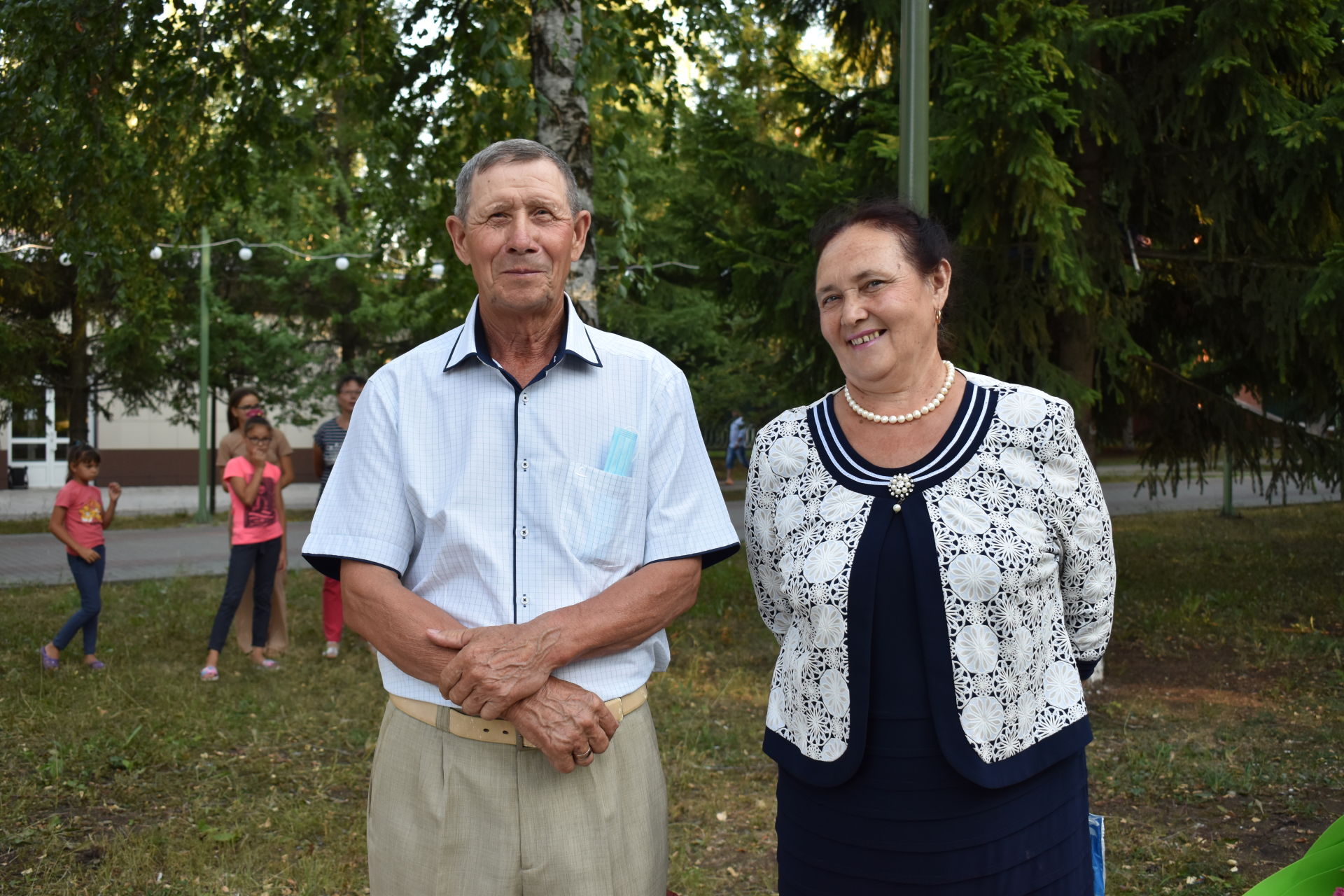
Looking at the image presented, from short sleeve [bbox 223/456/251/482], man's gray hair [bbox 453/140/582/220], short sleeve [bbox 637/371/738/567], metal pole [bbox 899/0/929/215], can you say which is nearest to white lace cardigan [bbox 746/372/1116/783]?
short sleeve [bbox 637/371/738/567]

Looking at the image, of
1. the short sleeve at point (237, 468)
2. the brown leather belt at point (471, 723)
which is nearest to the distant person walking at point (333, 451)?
the short sleeve at point (237, 468)

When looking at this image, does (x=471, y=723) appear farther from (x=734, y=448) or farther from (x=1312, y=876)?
(x=734, y=448)

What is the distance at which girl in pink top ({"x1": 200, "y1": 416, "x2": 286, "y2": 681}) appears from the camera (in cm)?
802

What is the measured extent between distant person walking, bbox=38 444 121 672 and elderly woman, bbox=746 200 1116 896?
6.76m

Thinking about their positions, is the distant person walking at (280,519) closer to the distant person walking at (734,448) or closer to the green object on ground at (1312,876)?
the green object on ground at (1312,876)

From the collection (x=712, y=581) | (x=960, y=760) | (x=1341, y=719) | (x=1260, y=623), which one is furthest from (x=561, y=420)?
(x=712, y=581)

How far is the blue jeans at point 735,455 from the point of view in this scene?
27.2 metres

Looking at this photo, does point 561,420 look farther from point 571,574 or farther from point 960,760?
point 960,760

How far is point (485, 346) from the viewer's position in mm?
2383

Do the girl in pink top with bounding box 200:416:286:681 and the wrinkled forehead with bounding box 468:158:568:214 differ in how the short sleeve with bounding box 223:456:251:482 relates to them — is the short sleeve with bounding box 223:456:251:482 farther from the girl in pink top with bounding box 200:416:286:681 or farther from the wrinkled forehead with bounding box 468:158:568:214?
the wrinkled forehead with bounding box 468:158:568:214

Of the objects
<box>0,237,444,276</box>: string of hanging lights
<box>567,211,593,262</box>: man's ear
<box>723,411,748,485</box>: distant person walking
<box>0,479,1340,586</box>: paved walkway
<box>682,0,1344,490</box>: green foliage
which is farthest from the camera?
<box>723,411,748,485</box>: distant person walking

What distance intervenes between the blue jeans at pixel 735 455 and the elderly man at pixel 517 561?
24.2 meters

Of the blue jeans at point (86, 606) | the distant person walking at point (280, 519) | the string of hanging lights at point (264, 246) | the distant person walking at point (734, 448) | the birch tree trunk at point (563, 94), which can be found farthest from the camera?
the distant person walking at point (734, 448)

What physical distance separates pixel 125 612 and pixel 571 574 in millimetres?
9549
